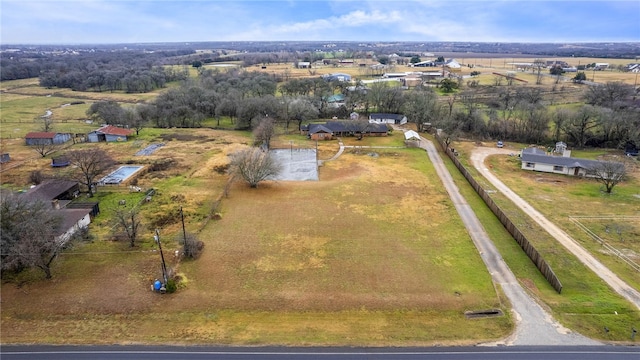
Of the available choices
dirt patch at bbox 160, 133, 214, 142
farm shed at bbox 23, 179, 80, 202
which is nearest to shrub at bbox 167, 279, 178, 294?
farm shed at bbox 23, 179, 80, 202

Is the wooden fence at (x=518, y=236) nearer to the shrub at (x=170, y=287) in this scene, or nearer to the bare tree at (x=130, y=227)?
the shrub at (x=170, y=287)

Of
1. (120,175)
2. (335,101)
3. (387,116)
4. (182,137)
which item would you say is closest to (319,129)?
(387,116)

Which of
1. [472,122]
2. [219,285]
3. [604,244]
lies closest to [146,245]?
[219,285]

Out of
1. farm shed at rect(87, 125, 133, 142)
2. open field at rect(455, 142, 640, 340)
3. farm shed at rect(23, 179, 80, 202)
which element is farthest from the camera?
farm shed at rect(87, 125, 133, 142)

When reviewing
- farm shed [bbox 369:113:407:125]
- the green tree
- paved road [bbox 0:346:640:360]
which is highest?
the green tree

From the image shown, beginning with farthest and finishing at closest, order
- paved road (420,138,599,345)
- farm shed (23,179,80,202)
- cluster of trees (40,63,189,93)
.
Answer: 1. cluster of trees (40,63,189,93)
2. farm shed (23,179,80,202)
3. paved road (420,138,599,345)

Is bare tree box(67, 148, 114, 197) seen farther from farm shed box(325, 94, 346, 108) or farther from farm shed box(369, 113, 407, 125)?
farm shed box(325, 94, 346, 108)

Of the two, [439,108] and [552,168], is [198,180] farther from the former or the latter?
[439,108]
